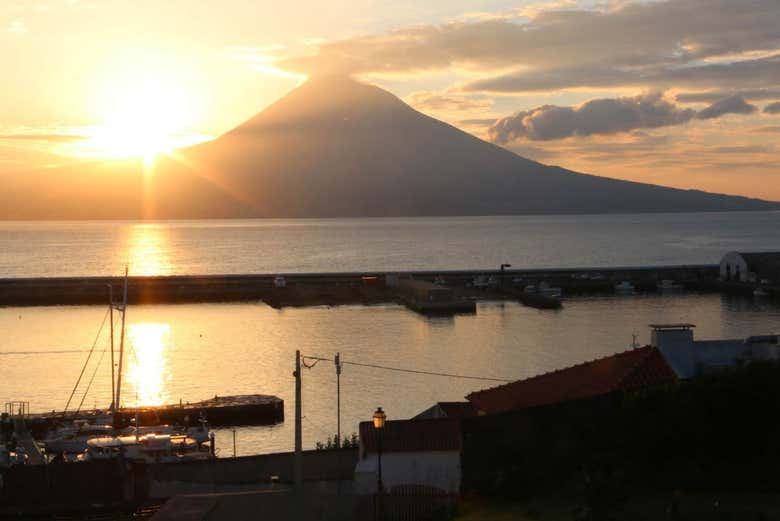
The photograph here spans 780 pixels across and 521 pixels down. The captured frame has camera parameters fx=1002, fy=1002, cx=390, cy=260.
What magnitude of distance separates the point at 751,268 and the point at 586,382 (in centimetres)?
4749

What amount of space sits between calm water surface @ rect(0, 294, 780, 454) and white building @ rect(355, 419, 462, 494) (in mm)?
7989

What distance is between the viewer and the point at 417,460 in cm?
1279

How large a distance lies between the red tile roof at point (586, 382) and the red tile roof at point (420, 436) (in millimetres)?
707

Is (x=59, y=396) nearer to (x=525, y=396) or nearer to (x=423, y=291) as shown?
(x=525, y=396)

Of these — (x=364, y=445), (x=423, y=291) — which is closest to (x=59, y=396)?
(x=364, y=445)

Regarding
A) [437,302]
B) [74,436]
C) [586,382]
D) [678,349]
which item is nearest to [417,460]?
[586,382]

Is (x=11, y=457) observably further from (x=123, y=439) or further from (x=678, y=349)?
(x=678, y=349)

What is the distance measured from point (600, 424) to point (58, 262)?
3611 inches

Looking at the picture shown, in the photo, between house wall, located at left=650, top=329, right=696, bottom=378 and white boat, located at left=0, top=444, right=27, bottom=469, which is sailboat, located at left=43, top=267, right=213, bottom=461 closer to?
white boat, located at left=0, top=444, right=27, bottom=469

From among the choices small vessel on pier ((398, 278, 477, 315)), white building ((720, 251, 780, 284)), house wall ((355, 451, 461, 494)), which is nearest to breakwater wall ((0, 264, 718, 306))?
white building ((720, 251, 780, 284))

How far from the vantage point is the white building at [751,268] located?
182 feet

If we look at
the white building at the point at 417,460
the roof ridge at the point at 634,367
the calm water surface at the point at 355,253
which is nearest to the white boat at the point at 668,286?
the calm water surface at the point at 355,253

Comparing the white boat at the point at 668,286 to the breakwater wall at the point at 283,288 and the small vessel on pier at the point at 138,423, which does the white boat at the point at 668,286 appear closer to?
the breakwater wall at the point at 283,288

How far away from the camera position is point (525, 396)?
528 inches
